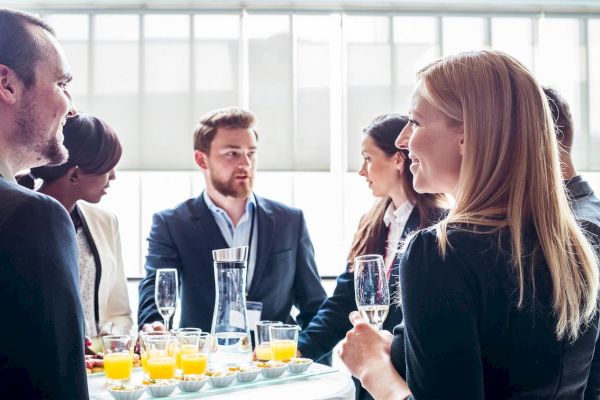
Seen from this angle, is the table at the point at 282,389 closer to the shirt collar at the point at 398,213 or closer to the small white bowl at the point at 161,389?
the small white bowl at the point at 161,389

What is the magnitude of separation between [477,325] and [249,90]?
423 cm

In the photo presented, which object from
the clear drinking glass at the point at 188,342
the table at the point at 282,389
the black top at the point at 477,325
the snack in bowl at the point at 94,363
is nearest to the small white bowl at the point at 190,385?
the table at the point at 282,389

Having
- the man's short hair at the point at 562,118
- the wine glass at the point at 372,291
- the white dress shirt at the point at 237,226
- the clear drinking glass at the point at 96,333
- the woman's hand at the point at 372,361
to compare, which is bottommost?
the clear drinking glass at the point at 96,333

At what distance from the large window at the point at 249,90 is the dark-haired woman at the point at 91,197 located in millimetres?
2314

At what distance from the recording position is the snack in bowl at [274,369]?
188 cm

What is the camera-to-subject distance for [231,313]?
6.84 feet

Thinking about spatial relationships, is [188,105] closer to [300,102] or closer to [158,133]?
[158,133]

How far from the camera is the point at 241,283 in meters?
2.13

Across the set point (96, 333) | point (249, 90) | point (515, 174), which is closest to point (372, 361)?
point (515, 174)

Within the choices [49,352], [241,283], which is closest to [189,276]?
[241,283]

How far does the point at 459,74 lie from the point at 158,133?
4.17m

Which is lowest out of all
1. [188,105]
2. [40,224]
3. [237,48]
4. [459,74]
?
[40,224]

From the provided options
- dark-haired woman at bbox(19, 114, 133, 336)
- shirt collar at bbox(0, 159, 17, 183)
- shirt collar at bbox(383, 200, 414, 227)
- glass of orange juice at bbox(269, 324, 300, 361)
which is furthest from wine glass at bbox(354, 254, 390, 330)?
dark-haired woman at bbox(19, 114, 133, 336)

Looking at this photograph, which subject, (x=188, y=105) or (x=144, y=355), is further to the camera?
(x=188, y=105)
